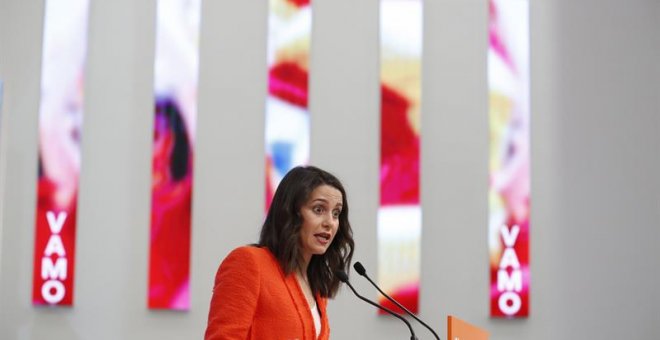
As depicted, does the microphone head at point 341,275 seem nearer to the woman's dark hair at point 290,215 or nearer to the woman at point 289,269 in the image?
the woman at point 289,269

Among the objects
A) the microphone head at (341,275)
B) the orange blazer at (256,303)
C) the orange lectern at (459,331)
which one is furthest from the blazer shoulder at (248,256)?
the orange lectern at (459,331)

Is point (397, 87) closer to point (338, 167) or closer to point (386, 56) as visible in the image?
point (386, 56)

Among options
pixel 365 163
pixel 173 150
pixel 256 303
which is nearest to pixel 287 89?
pixel 365 163

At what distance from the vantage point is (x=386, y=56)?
4562 millimetres

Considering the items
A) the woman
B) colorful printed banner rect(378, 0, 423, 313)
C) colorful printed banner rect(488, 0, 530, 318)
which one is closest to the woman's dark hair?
the woman

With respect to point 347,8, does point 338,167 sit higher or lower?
lower

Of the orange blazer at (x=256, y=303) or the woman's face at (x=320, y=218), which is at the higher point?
the woman's face at (x=320, y=218)

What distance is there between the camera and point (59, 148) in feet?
14.6

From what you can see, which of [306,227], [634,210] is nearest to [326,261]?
[306,227]

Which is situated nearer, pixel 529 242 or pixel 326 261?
pixel 326 261

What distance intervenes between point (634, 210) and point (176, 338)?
2.50m

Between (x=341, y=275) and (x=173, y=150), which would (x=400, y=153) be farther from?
(x=341, y=275)

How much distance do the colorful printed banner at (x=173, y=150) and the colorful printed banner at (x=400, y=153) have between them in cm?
98

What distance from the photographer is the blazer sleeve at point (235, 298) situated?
225cm
